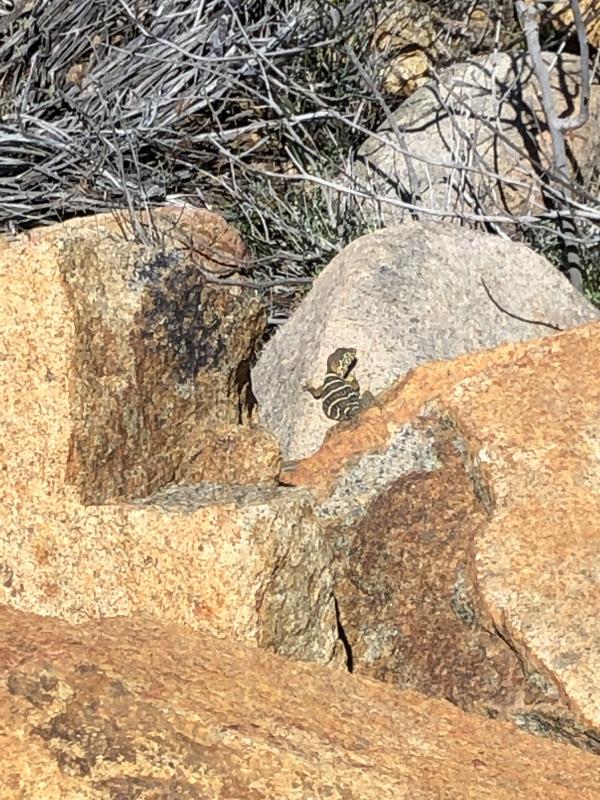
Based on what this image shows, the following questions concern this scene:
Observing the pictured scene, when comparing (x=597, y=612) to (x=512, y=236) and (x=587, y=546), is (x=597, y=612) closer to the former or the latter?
(x=587, y=546)

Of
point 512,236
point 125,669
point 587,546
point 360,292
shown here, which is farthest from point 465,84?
point 125,669

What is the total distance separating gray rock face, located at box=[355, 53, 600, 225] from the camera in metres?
6.24

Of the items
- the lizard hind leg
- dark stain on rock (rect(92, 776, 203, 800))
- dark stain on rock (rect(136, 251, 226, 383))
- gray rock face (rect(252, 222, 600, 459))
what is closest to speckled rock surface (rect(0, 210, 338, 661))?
dark stain on rock (rect(136, 251, 226, 383))

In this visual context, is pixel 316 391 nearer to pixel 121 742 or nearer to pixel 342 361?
pixel 342 361

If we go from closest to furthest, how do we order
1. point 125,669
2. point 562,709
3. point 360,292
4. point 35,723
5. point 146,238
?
point 35,723, point 125,669, point 562,709, point 360,292, point 146,238

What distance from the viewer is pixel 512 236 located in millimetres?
6094

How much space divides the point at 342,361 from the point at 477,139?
100 inches

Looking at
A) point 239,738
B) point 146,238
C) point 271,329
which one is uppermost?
point 239,738

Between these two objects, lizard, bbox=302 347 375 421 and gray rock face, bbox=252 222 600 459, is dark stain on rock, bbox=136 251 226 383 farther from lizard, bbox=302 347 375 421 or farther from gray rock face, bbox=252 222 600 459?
gray rock face, bbox=252 222 600 459

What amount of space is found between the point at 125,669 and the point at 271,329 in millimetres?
4098

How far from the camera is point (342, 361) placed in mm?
4355

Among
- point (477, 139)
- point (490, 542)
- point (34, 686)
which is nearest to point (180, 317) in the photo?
point (490, 542)

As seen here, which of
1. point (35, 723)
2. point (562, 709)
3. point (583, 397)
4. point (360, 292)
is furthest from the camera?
point (360, 292)

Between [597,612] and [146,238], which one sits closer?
[597,612]
